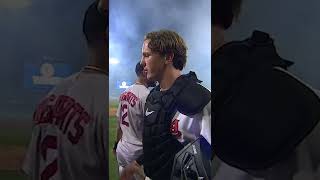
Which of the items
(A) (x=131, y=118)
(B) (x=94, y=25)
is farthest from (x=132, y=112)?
(B) (x=94, y=25)

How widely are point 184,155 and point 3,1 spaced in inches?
66.4

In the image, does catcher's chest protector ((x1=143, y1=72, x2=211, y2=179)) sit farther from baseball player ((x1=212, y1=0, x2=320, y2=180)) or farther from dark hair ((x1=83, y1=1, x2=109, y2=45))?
dark hair ((x1=83, y1=1, x2=109, y2=45))

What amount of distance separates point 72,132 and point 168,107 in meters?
0.73

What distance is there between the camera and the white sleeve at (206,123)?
3.60 meters

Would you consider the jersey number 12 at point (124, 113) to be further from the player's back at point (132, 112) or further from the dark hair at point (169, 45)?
the dark hair at point (169, 45)

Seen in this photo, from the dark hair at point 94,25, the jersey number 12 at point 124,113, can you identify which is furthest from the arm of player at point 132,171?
the dark hair at point 94,25

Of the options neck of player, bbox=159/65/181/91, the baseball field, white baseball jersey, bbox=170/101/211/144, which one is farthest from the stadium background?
white baseball jersey, bbox=170/101/211/144

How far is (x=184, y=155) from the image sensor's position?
370 cm

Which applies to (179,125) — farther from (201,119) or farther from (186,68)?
(186,68)

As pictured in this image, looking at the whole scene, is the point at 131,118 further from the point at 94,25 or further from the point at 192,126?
the point at 94,25

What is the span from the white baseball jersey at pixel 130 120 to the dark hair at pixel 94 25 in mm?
440

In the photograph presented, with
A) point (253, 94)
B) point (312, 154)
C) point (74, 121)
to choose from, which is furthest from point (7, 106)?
point (312, 154)

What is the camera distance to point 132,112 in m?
3.88

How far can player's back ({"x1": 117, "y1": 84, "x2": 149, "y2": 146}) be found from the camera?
12.6 feet
